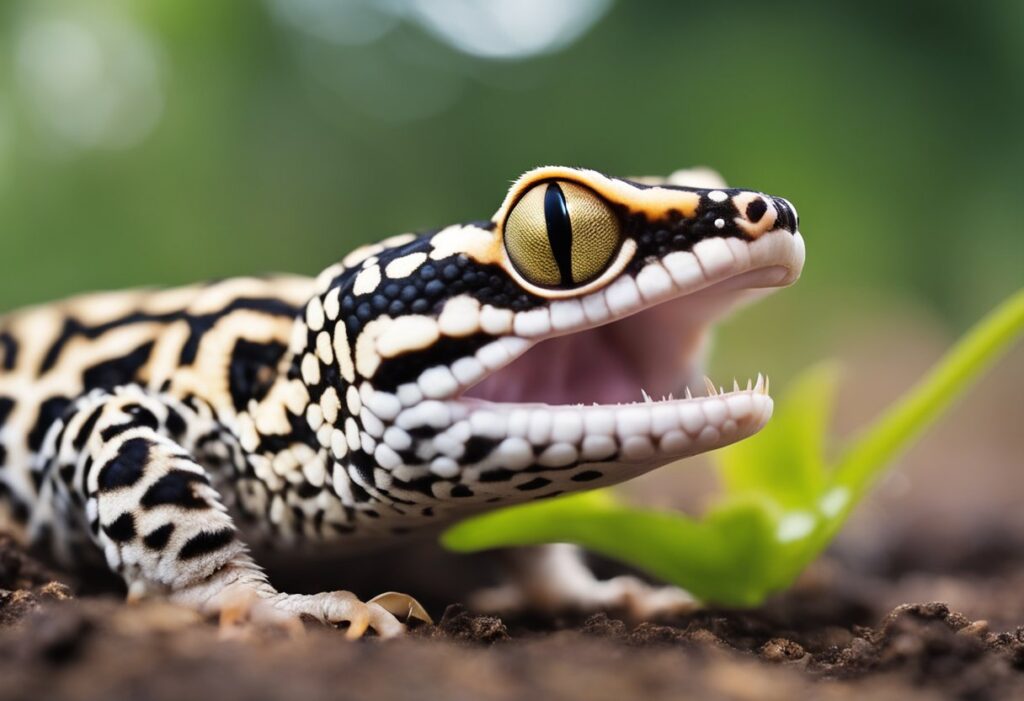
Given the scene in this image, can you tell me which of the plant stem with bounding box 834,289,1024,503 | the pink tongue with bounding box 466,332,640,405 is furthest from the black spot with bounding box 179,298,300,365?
the plant stem with bounding box 834,289,1024,503

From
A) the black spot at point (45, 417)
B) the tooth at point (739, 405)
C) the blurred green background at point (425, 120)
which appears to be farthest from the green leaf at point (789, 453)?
the blurred green background at point (425, 120)

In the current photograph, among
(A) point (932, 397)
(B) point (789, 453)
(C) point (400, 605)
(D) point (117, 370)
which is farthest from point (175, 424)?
(A) point (932, 397)

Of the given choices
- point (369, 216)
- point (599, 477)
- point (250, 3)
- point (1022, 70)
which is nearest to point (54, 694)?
point (599, 477)

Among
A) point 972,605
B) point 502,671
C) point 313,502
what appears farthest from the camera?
point 972,605

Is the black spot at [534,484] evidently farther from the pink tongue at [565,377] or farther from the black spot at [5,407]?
the black spot at [5,407]

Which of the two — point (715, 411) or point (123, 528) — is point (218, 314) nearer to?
point (123, 528)

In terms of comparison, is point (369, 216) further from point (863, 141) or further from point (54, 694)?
point (54, 694)
